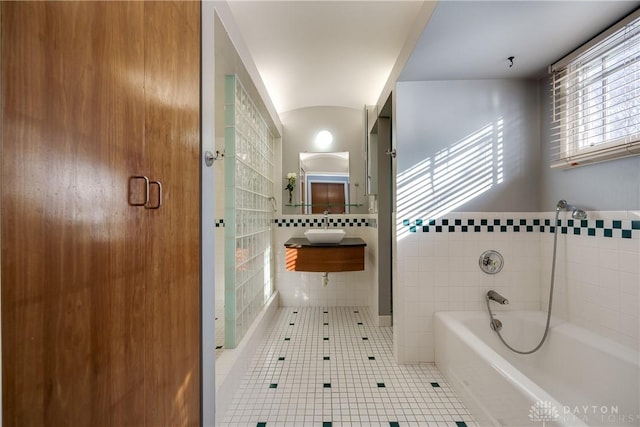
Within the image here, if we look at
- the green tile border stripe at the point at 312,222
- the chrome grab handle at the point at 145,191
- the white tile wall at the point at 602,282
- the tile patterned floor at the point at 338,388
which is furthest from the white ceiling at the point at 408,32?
the tile patterned floor at the point at 338,388

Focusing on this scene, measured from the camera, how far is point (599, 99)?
1673 mm

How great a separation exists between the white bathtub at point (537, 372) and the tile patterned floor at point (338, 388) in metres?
0.17

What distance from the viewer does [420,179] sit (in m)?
2.11

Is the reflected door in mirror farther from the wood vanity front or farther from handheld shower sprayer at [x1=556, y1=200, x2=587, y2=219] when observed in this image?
handheld shower sprayer at [x1=556, y1=200, x2=587, y2=219]

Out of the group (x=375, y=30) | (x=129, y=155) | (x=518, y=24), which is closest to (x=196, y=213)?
(x=129, y=155)

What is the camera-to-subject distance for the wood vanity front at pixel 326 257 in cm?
281

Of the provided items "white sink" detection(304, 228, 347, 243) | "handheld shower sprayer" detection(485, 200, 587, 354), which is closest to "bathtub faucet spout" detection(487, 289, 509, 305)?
"handheld shower sprayer" detection(485, 200, 587, 354)

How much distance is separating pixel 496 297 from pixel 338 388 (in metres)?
1.22

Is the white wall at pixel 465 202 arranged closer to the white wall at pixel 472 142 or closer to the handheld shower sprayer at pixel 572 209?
the white wall at pixel 472 142

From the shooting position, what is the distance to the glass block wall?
6.41 ft

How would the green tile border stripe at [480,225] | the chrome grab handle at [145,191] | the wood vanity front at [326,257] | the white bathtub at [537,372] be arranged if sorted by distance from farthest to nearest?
the wood vanity front at [326,257] < the green tile border stripe at [480,225] < the white bathtub at [537,372] < the chrome grab handle at [145,191]

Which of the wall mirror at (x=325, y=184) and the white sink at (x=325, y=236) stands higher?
the wall mirror at (x=325, y=184)

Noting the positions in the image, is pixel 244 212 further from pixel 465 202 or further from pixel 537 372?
pixel 537 372

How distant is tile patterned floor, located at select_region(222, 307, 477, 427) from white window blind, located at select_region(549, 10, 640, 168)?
5.24ft
